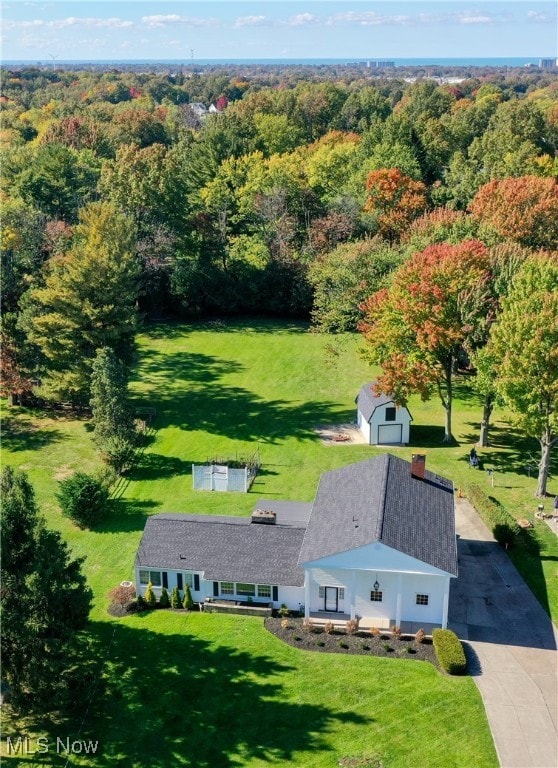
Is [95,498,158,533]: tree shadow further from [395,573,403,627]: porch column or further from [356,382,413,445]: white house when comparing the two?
[356,382,413,445]: white house

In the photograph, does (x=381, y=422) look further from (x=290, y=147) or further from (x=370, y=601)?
(x=290, y=147)

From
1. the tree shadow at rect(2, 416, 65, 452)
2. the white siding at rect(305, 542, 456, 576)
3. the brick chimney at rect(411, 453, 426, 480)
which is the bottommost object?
the tree shadow at rect(2, 416, 65, 452)

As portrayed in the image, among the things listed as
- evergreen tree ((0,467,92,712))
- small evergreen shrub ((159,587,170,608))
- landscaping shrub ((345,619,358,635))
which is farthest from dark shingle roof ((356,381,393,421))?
evergreen tree ((0,467,92,712))

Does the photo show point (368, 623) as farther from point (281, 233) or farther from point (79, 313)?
point (281, 233)

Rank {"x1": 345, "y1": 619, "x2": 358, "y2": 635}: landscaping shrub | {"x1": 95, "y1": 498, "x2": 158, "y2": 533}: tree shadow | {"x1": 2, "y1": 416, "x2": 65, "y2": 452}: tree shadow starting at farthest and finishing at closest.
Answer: {"x1": 2, "y1": 416, "x2": 65, "y2": 452}: tree shadow
{"x1": 95, "y1": 498, "x2": 158, "y2": 533}: tree shadow
{"x1": 345, "y1": 619, "x2": 358, "y2": 635}: landscaping shrub

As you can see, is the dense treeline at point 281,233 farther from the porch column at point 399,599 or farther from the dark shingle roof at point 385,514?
the porch column at point 399,599

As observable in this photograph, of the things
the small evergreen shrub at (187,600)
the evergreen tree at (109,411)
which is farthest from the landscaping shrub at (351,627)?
the evergreen tree at (109,411)

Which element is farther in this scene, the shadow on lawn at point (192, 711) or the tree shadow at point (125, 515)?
the tree shadow at point (125, 515)
